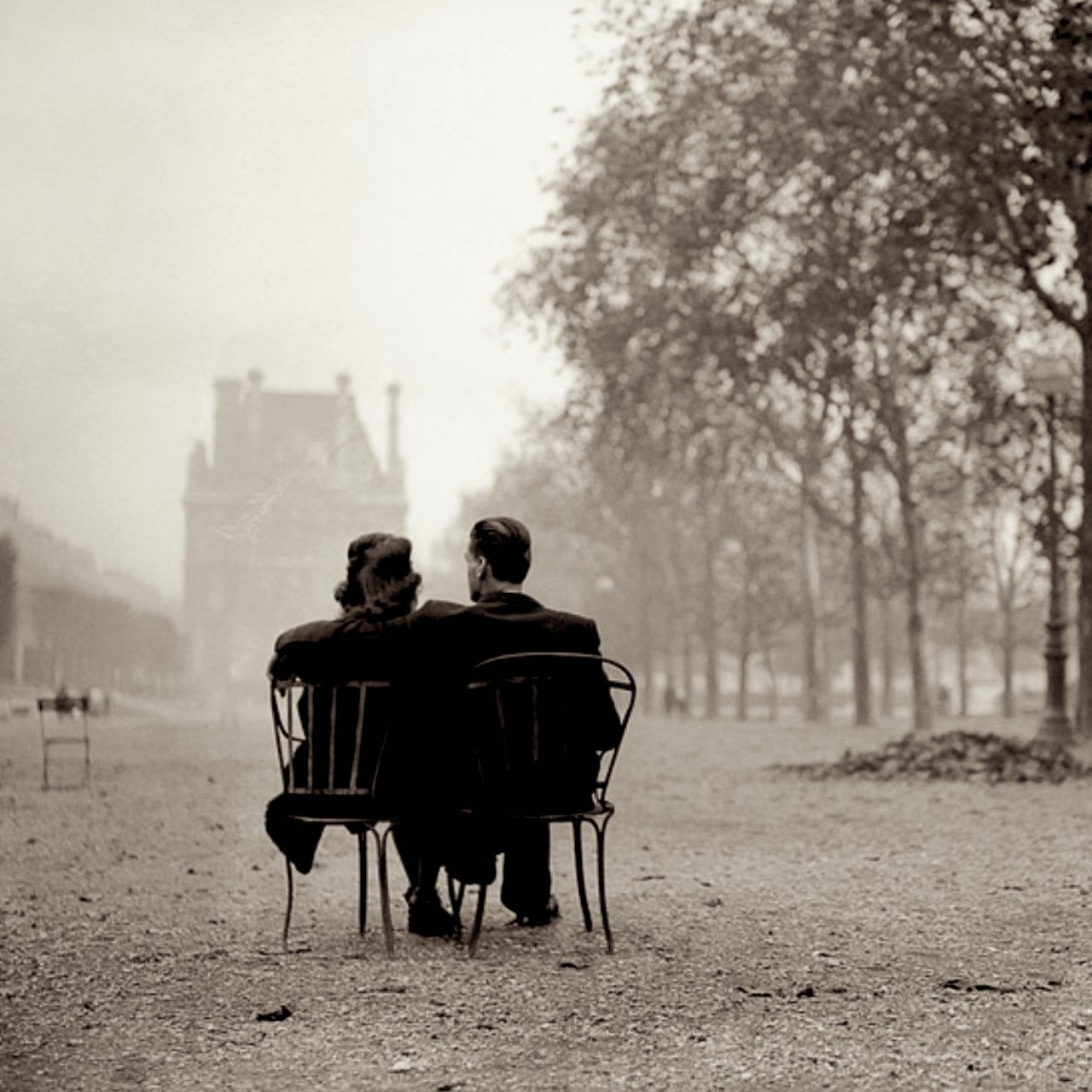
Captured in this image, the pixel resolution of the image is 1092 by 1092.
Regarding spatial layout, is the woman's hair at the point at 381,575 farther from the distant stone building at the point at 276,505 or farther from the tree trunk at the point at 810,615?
the tree trunk at the point at 810,615

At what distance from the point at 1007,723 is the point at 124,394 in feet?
104

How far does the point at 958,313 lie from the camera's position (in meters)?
28.0

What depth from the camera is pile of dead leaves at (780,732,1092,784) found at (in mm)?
16500

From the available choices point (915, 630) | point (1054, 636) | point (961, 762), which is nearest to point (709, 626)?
point (915, 630)

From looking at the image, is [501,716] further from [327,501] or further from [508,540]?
[327,501]

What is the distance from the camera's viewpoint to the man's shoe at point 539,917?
279 inches

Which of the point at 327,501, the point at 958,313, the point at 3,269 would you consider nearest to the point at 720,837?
the point at 327,501

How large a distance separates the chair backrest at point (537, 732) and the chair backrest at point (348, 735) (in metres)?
0.35

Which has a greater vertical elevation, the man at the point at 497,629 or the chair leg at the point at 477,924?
the man at the point at 497,629

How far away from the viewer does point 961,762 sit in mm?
17266

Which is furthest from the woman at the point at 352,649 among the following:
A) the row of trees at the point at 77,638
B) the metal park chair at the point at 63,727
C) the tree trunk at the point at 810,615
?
the tree trunk at the point at 810,615

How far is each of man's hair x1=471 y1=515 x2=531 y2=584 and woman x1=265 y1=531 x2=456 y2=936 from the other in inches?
10.5

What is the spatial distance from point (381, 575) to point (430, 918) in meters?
1.47

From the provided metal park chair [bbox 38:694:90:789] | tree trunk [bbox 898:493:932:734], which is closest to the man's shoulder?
metal park chair [bbox 38:694:90:789]
